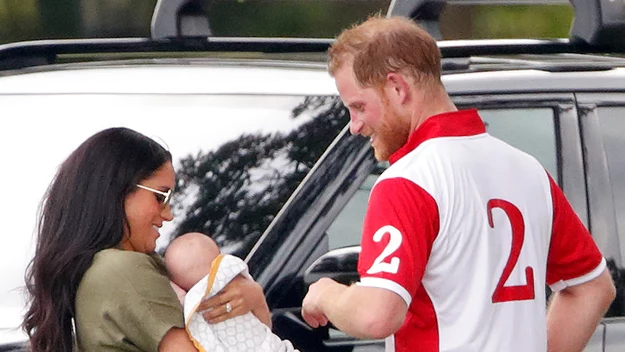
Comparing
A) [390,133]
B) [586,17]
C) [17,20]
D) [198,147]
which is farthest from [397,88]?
[17,20]

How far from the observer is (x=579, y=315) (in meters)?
3.33

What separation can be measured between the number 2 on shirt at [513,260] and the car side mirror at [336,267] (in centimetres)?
56

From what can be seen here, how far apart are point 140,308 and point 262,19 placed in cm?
1115

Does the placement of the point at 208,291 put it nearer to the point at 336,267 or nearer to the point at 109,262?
the point at 109,262

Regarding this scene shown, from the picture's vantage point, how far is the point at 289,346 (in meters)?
3.10

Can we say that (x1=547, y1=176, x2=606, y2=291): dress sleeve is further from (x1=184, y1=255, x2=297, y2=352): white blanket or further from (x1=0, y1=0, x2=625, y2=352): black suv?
(x1=184, y1=255, x2=297, y2=352): white blanket

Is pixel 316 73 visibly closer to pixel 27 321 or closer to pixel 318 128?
pixel 318 128

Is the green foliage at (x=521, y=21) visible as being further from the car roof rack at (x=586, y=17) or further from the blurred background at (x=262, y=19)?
the car roof rack at (x=586, y=17)

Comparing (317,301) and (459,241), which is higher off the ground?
(459,241)

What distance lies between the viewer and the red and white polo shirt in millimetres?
2902

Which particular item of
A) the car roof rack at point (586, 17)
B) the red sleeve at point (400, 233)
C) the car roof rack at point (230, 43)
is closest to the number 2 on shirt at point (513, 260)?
the red sleeve at point (400, 233)

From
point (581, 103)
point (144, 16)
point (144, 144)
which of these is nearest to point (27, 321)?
point (144, 144)

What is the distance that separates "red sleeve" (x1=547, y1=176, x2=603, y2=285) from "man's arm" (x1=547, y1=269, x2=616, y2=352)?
0.05 metres

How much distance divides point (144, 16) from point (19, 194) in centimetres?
1061
